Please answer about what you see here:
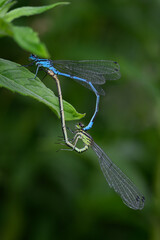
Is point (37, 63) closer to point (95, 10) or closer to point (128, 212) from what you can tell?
point (128, 212)

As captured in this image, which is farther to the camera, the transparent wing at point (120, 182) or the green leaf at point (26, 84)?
the transparent wing at point (120, 182)

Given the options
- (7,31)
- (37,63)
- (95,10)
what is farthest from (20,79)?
(95,10)

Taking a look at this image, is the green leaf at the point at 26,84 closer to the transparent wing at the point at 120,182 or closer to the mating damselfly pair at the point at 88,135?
the mating damselfly pair at the point at 88,135

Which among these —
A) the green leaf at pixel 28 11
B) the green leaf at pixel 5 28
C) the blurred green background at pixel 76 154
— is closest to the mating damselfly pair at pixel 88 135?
the blurred green background at pixel 76 154

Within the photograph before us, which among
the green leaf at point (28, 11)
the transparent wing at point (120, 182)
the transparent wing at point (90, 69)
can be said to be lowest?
the transparent wing at point (120, 182)

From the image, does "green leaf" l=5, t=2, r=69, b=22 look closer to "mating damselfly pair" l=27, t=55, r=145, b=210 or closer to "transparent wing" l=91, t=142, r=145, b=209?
"mating damselfly pair" l=27, t=55, r=145, b=210

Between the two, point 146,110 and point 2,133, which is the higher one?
point 2,133

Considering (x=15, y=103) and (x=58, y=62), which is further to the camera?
(x=15, y=103)
